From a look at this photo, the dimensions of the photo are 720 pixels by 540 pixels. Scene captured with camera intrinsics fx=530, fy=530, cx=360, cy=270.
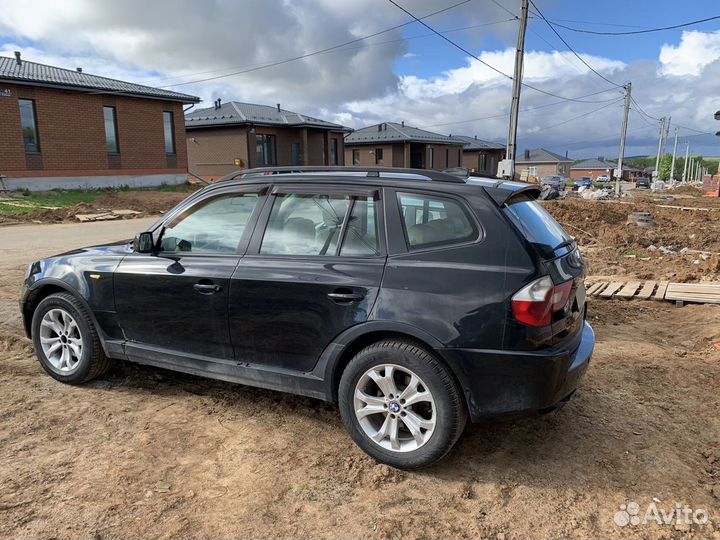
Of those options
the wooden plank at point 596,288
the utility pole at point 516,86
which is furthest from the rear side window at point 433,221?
the utility pole at point 516,86

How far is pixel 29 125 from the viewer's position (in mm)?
21516

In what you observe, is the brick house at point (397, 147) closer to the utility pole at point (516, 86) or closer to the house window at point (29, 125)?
the utility pole at point (516, 86)

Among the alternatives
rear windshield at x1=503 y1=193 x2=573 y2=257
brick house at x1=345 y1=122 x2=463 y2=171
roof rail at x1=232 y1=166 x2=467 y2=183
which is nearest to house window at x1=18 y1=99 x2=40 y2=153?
roof rail at x1=232 y1=166 x2=467 y2=183

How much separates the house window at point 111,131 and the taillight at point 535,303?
25.6m

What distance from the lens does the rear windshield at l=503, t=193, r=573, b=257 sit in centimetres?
305

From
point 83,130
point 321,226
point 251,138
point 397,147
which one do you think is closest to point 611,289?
point 321,226

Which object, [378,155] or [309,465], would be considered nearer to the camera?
[309,465]

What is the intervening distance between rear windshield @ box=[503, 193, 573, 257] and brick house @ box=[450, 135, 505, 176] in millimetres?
53531

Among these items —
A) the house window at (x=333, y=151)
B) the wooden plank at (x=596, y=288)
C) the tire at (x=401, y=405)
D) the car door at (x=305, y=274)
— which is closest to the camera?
the tire at (x=401, y=405)

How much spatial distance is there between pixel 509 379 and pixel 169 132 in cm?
2833

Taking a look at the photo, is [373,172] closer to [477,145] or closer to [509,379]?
[509,379]

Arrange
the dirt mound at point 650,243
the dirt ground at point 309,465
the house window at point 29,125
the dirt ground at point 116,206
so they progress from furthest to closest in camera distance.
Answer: the house window at point 29,125
the dirt ground at point 116,206
the dirt mound at point 650,243
the dirt ground at point 309,465

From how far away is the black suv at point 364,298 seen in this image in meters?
2.88

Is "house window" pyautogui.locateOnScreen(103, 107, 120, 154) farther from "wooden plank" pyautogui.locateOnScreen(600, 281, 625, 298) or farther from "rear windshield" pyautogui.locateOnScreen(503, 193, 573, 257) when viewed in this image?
"rear windshield" pyautogui.locateOnScreen(503, 193, 573, 257)
